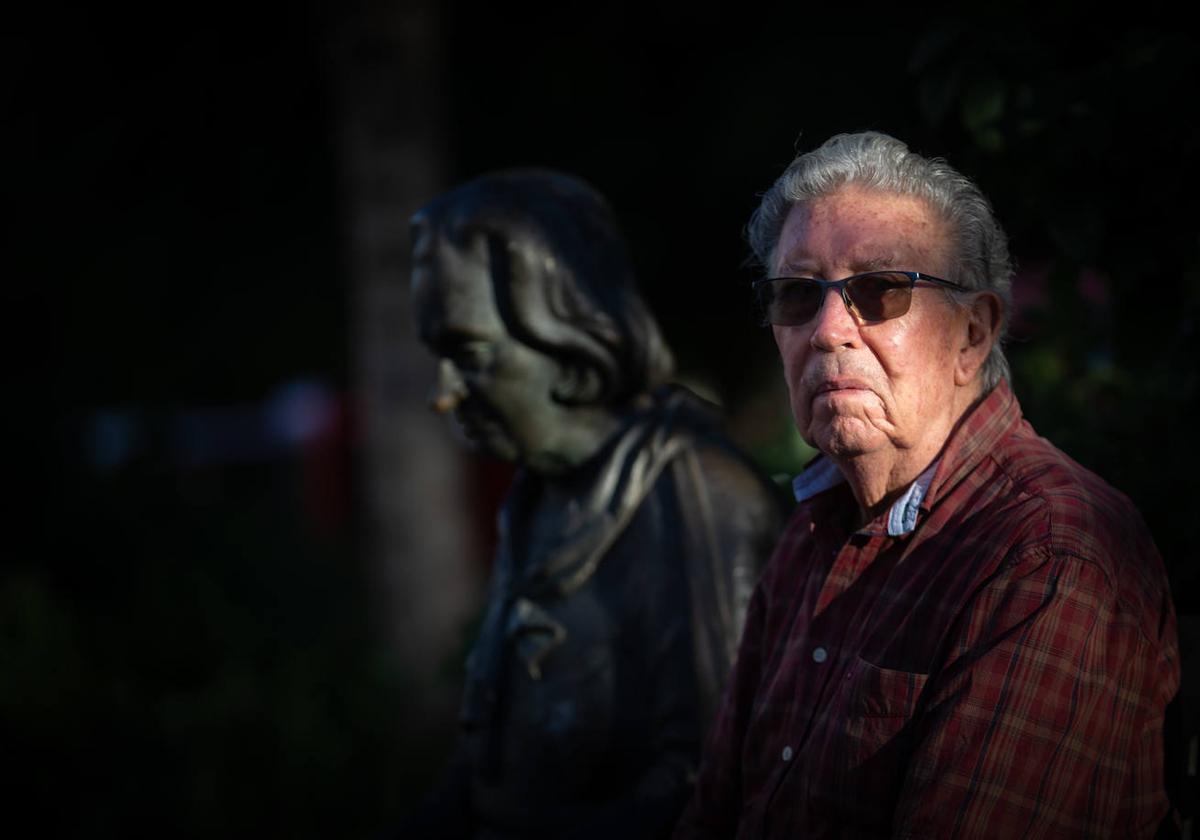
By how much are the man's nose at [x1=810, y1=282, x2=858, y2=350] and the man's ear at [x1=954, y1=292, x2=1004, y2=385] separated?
0.18m

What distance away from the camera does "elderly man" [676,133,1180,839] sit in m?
1.78

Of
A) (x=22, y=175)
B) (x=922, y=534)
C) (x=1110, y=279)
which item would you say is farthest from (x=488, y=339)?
(x=22, y=175)

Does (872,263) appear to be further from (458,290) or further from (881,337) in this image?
(458,290)

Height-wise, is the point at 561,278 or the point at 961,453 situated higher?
the point at 561,278

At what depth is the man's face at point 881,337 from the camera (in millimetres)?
2055

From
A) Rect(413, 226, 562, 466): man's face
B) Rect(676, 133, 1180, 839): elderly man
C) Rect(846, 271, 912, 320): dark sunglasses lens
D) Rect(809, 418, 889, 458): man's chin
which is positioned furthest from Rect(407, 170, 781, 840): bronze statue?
Rect(846, 271, 912, 320): dark sunglasses lens

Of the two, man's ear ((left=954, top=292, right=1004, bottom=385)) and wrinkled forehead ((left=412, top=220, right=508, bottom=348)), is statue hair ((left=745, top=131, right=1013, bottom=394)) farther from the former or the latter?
wrinkled forehead ((left=412, top=220, right=508, bottom=348))

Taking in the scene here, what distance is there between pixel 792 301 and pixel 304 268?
28.0 feet

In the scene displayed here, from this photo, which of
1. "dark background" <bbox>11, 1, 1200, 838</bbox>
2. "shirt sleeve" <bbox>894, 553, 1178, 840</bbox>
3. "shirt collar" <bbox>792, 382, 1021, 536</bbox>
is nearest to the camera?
"shirt sleeve" <bbox>894, 553, 1178, 840</bbox>

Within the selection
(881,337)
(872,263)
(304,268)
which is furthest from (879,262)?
(304,268)

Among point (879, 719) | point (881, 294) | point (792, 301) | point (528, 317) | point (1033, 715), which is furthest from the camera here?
point (528, 317)

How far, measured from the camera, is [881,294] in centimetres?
204

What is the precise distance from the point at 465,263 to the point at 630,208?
236 inches

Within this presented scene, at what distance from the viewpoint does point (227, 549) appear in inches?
392
